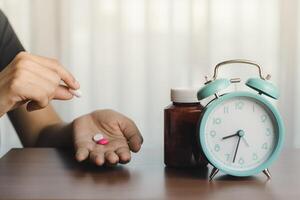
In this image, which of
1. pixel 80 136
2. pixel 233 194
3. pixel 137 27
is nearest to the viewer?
pixel 233 194

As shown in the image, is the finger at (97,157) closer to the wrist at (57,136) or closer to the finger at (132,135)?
the finger at (132,135)

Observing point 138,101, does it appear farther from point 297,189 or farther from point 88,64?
point 297,189

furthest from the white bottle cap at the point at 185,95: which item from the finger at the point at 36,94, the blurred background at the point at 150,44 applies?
the blurred background at the point at 150,44

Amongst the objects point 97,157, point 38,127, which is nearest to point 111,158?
point 97,157

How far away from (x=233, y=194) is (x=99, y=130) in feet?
1.16

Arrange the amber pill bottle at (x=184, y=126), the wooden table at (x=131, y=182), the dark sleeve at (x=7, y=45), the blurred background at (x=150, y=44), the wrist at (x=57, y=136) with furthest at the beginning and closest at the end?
the blurred background at (x=150, y=44) → the dark sleeve at (x=7, y=45) → the wrist at (x=57, y=136) → the amber pill bottle at (x=184, y=126) → the wooden table at (x=131, y=182)

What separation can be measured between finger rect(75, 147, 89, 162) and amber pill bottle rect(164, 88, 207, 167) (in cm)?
14

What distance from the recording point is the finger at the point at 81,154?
2.78ft

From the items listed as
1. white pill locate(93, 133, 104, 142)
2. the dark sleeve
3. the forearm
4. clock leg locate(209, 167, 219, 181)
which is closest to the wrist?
the forearm

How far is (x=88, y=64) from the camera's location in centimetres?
219

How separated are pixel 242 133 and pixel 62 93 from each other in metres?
0.30

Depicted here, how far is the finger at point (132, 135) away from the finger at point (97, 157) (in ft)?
0.23

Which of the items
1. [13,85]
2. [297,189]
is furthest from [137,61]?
[297,189]

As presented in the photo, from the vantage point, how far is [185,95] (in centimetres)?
81
